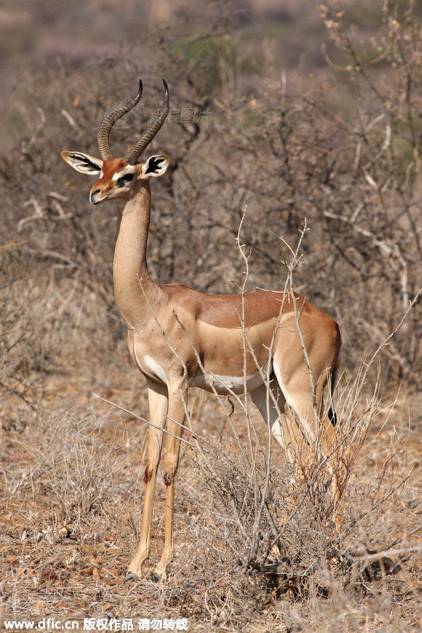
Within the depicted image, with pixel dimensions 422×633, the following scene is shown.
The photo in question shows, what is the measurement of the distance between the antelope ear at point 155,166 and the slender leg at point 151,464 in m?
1.30

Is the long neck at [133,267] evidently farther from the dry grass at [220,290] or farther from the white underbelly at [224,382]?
the dry grass at [220,290]

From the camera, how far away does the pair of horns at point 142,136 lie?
6102 mm

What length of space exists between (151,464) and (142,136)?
6.48ft

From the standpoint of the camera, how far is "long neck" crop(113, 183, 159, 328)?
6098 mm

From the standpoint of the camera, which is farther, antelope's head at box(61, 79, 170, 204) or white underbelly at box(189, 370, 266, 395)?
white underbelly at box(189, 370, 266, 395)

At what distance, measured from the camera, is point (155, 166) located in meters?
6.39

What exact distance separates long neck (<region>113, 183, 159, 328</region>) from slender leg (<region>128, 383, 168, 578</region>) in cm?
49

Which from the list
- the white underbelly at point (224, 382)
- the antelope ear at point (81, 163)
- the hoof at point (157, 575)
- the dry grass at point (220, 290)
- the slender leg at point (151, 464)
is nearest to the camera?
the dry grass at point (220, 290)

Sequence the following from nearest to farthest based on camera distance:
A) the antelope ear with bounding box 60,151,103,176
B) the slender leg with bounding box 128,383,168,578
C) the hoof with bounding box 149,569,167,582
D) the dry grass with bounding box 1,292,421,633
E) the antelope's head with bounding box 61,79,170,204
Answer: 1. the dry grass with bounding box 1,292,421,633
2. the hoof with bounding box 149,569,167,582
3. the slender leg with bounding box 128,383,168,578
4. the antelope's head with bounding box 61,79,170,204
5. the antelope ear with bounding box 60,151,103,176

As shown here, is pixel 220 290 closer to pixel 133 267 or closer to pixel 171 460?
pixel 133 267

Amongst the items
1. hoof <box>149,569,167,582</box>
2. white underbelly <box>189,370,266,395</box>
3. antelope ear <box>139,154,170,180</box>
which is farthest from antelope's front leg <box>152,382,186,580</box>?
antelope ear <box>139,154,170,180</box>

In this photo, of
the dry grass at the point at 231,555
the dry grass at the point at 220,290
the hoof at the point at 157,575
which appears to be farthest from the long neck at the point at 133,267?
the hoof at the point at 157,575

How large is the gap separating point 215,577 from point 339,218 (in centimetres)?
491

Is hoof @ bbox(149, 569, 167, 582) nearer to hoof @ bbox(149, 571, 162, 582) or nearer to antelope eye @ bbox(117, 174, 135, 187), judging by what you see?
hoof @ bbox(149, 571, 162, 582)
